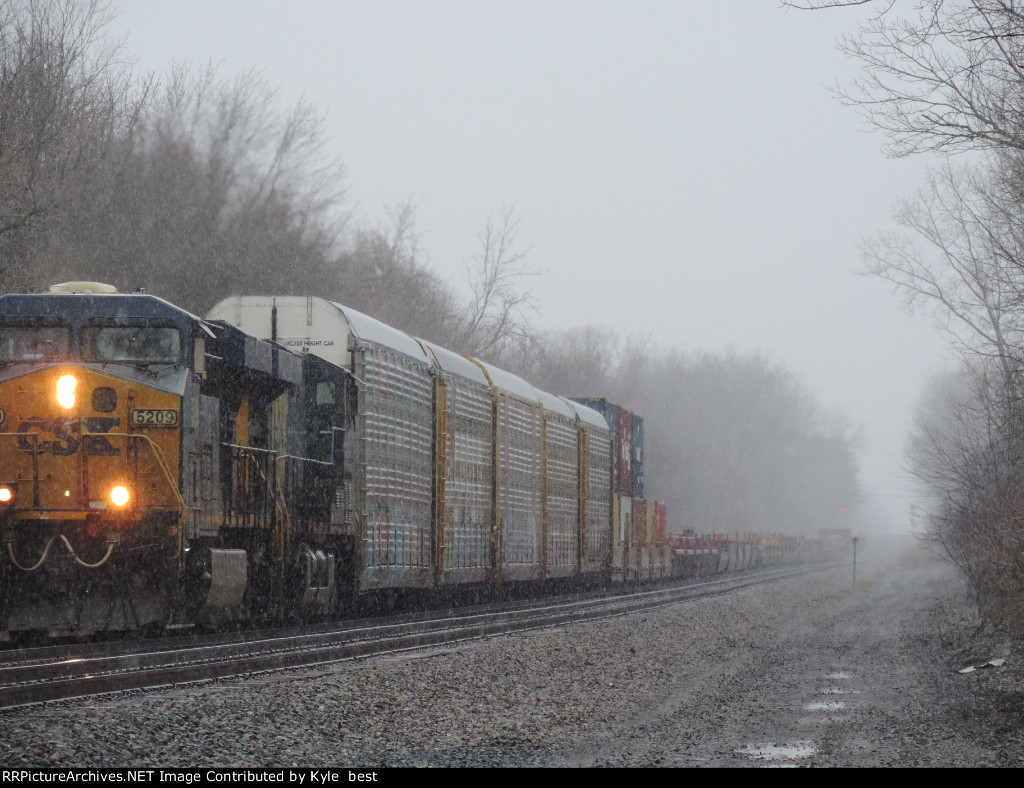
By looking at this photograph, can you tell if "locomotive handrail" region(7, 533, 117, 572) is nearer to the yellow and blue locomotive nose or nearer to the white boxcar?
the yellow and blue locomotive nose

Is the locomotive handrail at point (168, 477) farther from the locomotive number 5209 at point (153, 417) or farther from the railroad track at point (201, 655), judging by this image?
the railroad track at point (201, 655)

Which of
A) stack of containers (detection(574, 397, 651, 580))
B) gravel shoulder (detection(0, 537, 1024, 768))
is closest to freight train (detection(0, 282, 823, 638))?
gravel shoulder (detection(0, 537, 1024, 768))

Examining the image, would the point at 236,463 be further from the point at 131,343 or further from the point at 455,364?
the point at 455,364

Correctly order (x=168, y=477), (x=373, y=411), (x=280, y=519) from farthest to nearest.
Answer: (x=373, y=411), (x=280, y=519), (x=168, y=477)

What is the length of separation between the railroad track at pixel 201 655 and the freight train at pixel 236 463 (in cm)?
35

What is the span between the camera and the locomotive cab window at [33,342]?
38.1 ft

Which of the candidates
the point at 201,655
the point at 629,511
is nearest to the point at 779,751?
the point at 201,655

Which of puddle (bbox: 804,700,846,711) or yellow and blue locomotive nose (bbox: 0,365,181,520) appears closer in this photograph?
puddle (bbox: 804,700,846,711)

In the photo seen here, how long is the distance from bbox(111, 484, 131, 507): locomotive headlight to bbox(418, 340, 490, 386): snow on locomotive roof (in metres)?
7.50

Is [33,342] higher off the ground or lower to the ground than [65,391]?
higher

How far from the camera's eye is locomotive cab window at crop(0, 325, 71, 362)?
38.1 ft

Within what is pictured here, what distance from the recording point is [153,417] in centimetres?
1140

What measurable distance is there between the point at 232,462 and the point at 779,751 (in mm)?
7045

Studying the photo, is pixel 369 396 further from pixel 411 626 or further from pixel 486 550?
pixel 486 550
